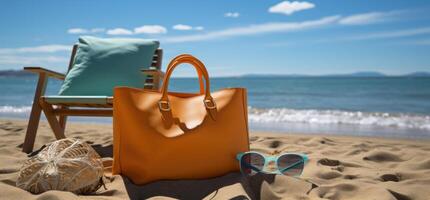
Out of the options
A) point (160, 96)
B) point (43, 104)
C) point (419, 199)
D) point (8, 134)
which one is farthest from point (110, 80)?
point (419, 199)

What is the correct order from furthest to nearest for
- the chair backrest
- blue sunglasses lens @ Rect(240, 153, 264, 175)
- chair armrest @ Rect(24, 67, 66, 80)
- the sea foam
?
the sea foam
the chair backrest
chair armrest @ Rect(24, 67, 66, 80)
blue sunglasses lens @ Rect(240, 153, 264, 175)

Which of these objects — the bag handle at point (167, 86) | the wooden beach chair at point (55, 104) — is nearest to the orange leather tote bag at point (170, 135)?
the bag handle at point (167, 86)

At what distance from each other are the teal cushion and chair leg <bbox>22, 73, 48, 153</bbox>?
29cm

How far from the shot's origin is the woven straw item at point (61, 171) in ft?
5.96

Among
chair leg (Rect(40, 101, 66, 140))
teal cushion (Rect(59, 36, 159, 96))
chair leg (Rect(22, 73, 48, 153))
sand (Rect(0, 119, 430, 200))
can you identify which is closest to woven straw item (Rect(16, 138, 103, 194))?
sand (Rect(0, 119, 430, 200))

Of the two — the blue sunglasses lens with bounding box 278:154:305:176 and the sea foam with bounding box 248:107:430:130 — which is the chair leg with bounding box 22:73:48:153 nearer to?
the blue sunglasses lens with bounding box 278:154:305:176

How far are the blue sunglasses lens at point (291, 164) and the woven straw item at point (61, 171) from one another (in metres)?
0.90

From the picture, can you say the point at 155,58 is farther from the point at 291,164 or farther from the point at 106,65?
the point at 291,164

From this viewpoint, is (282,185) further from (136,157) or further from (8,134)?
(8,134)

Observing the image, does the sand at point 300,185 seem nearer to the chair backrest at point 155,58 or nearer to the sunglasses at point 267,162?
the sunglasses at point 267,162

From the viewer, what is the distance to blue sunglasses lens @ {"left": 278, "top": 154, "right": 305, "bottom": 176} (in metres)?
2.11

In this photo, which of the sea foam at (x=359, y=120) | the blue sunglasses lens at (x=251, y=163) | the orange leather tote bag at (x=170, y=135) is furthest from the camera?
the sea foam at (x=359, y=120)

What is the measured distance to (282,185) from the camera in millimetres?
2008

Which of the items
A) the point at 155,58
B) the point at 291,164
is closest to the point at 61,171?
the point at 291,164
